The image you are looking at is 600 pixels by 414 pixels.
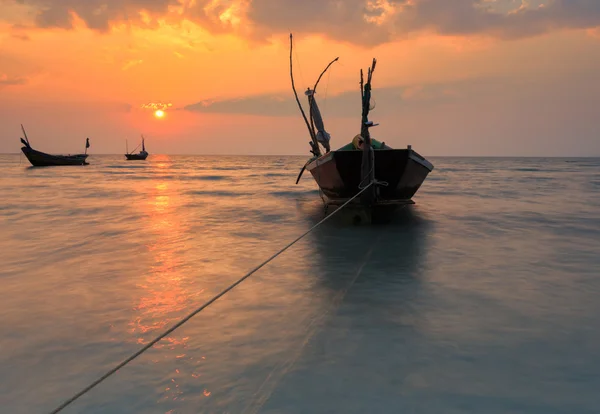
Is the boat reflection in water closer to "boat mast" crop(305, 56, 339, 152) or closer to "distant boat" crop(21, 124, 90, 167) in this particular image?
"boat mast" crop(305, 56, 339, 152)

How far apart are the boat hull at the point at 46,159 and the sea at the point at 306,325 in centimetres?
6158

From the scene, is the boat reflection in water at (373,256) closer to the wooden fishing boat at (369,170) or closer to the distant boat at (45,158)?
the wooden fishing boat at (369,170)

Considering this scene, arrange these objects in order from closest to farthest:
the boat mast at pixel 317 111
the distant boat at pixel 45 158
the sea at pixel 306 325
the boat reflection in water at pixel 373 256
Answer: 1. the sea at pixel 306 325
2. the boat reflection in water at pixel 373 256
3. the boat mast at pixel 317 111
4. the distant boat at pixel 45 158

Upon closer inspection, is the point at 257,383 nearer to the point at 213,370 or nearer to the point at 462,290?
the point at 213,370

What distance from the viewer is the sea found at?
3350 millimetres

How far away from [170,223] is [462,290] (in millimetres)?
9399

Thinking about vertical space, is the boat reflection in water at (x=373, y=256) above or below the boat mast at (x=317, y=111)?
below

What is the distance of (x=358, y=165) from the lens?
476 inches

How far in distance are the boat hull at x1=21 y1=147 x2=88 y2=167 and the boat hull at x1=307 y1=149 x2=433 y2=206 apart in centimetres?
6237

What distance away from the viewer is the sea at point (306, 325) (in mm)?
3350

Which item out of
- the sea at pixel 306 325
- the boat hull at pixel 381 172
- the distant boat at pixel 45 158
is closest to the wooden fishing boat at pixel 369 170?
the boat hull at pixel 381 172

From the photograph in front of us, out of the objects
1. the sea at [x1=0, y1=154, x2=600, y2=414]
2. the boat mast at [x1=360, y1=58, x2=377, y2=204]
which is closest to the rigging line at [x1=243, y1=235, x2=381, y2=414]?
the sea at [x1=0, y1=154, x2=600, y2=414]

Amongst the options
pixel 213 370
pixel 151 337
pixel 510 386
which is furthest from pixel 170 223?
pixel 510 386

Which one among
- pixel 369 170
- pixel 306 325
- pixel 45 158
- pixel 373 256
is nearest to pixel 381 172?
pixel 369 170
